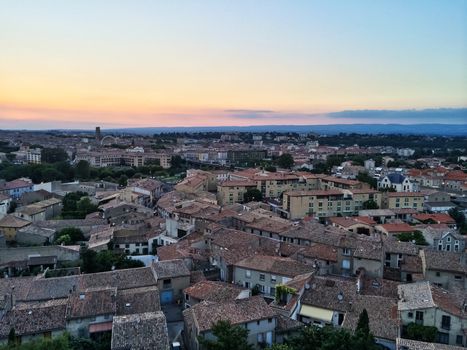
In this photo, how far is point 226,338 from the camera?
15.4 metres

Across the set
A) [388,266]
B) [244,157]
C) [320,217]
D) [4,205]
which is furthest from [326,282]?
[244,157]

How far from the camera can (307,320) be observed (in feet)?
65.4

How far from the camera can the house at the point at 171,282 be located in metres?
22.9

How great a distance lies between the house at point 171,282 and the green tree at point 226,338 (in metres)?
7.17

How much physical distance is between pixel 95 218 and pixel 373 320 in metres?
28.8

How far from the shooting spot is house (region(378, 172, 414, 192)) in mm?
55531

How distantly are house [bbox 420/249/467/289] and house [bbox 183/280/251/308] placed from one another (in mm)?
10599

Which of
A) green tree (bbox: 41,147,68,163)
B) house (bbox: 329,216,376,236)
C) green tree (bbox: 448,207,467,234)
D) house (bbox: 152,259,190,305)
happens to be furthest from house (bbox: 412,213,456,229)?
green tree (bbox: 41,147,68,163)

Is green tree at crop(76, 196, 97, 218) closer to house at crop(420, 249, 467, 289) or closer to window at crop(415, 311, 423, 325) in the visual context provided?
house at crop(420, 249, 467, 289)

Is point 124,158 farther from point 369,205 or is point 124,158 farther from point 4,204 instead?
point 369,205

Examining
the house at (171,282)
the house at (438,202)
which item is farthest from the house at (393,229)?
the house at (171,282)

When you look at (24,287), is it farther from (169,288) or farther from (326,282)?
(326,282)

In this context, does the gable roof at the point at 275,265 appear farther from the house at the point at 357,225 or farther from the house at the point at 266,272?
the house at the point at 357,225

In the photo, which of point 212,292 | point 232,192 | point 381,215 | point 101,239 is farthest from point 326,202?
point 212,292
